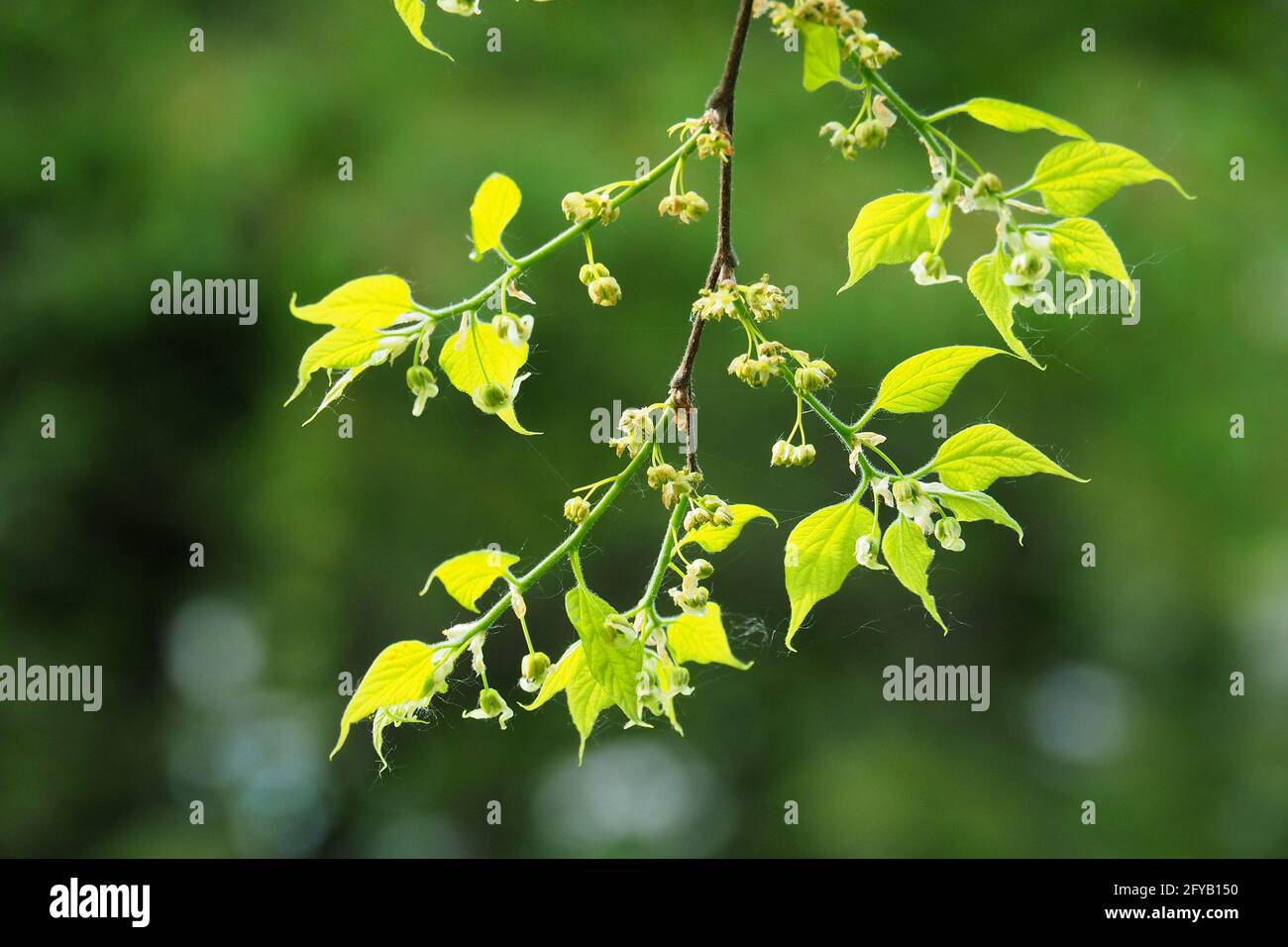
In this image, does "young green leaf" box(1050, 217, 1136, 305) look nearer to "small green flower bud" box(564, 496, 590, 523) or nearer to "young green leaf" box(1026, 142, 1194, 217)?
"young green leaf" box(1026, 142, 1194, 217)

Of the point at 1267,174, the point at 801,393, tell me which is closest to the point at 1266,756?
the point at 1267,174

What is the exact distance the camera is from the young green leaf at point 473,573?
0.65 m

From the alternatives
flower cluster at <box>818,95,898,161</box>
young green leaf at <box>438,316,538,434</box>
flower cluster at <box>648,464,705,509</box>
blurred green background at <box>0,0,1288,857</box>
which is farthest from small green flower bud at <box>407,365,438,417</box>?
blurred green background at <box>0,0,1288,857</box>

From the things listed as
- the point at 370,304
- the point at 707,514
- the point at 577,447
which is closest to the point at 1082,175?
the point at 707,514

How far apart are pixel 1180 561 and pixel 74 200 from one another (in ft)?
9.10

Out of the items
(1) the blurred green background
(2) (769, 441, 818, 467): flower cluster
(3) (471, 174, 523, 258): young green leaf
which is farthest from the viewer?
(1) the blurred green background

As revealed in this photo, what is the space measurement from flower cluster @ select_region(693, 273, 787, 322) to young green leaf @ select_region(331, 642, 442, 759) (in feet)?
0.72

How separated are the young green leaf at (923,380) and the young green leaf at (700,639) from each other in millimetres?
158

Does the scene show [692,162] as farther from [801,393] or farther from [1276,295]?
[801,393]

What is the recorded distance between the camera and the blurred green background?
2.94 metres

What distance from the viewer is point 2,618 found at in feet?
10.4

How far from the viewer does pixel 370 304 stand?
606 mm

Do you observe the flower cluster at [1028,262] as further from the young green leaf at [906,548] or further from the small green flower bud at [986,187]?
the young green leaf at [906,548]

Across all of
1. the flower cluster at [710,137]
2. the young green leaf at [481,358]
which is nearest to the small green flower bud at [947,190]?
the flower cluster at [710,137]
